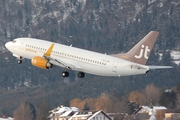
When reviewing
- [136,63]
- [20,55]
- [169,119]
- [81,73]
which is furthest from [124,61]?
[169,119]

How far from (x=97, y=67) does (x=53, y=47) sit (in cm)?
783

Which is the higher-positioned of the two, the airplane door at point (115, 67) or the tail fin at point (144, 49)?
the tail fin at point (144, 49)

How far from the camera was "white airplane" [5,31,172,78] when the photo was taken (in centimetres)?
12256

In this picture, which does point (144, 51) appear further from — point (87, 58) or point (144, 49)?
point (87, 58)

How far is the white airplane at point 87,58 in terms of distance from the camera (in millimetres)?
122562

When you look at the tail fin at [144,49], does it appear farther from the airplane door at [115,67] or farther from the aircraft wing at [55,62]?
the aircraft wing at [55,62]

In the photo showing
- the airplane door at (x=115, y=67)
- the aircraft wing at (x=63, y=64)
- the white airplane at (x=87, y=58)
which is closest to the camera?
the white airplane at (x=87, y=58)

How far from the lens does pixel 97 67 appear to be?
4968 inches

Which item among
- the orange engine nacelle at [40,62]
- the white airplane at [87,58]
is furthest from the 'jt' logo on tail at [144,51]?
the orange engine nacelle at [40,62]

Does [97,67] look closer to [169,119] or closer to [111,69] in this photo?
[111,69]

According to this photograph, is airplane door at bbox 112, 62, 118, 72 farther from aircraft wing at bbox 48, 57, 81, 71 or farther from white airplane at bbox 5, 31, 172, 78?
aircraft wing at bbox 48, 57, 81, 71

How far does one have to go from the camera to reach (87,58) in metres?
127

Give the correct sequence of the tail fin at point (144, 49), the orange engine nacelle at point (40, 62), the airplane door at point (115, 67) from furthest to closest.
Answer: the orange engine nacelle at point (40, 62) < the airplane door at point (115, 67) < the tail fin at point (144, 49)

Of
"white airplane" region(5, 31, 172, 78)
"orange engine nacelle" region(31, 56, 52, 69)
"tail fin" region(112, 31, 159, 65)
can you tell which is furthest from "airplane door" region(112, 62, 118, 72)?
"orange engine nacelle" region(31, 56, 52, 69)
